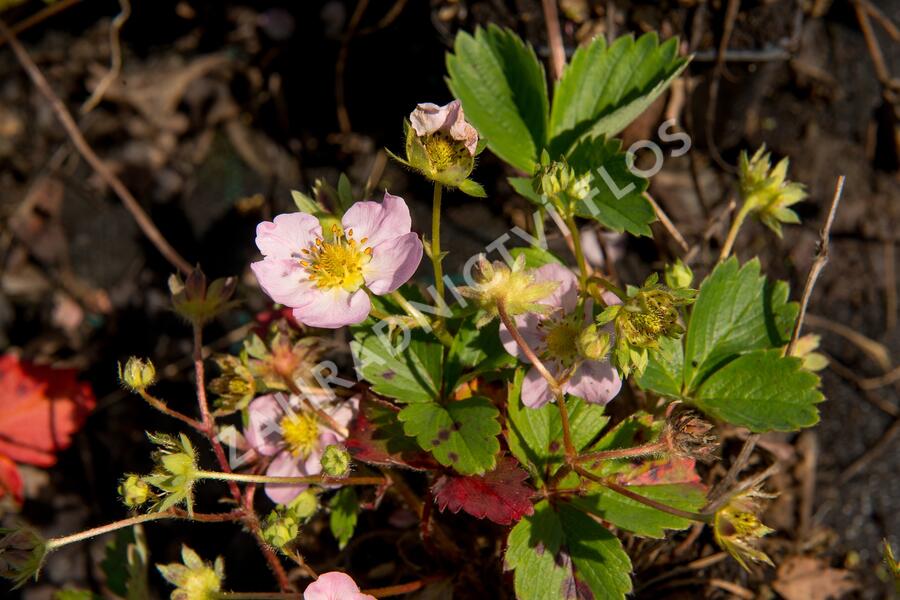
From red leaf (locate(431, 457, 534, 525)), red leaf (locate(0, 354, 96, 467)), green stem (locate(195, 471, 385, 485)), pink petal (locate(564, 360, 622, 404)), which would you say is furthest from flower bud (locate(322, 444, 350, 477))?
red leaf (locate(0, 354, 96, 467))

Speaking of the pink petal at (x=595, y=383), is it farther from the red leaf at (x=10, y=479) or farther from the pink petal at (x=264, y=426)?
the red leaf at (x=10, y=479)

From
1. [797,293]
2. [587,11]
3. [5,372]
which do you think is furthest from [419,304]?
[5,372]

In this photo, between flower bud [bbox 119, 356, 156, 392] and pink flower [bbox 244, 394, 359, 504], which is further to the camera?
pink flower [bbox 244, 394, 359, 504]

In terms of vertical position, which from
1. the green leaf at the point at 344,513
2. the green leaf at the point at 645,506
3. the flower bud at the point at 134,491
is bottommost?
the green leaf at the point at 344,513

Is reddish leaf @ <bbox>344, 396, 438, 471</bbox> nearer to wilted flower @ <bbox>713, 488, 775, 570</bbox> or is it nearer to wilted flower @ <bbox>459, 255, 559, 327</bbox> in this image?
wilted flower @ <bbox>459, 255, 559, 327</bbox>

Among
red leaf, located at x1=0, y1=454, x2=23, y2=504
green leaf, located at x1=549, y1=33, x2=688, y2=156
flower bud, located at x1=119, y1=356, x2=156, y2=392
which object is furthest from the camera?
red leaf, located at x1=0, y1=454, x2=23, y2=504

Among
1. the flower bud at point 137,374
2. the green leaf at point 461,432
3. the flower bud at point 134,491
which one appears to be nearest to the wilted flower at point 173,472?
the flower bud at point 134,491

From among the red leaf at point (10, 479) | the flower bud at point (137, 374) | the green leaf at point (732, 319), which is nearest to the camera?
the flower bud at point (137, 374)
